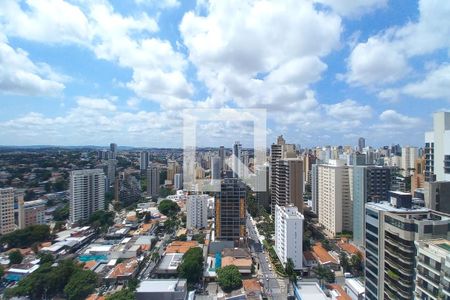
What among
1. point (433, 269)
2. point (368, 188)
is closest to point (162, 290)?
point (433, 269)

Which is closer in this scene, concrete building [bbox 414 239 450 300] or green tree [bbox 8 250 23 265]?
concrete building [bbox 414 239 450 300]

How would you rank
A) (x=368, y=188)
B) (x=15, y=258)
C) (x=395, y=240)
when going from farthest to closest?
1. (x=368, y=188)
2. (x=15, y=258)
3. (x=395, y=240)

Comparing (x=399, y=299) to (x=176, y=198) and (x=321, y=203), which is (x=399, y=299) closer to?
(x=321, y=203)

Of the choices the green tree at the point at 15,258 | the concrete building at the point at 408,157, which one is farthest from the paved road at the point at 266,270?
the concrete building at the point at 408,157

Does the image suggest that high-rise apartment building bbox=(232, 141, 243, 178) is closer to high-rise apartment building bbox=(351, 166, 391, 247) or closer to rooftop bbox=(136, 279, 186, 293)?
rooftop bbox=(136, 279, 186, 293)

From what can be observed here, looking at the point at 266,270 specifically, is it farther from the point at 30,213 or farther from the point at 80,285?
the point at 30,213

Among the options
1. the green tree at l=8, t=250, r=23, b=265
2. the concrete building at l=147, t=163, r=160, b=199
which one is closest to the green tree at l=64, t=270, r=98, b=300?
the green tree at l=8, t=250, r=23, b=265

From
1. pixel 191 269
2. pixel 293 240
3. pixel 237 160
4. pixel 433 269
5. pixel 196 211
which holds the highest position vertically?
pixel 237 160
